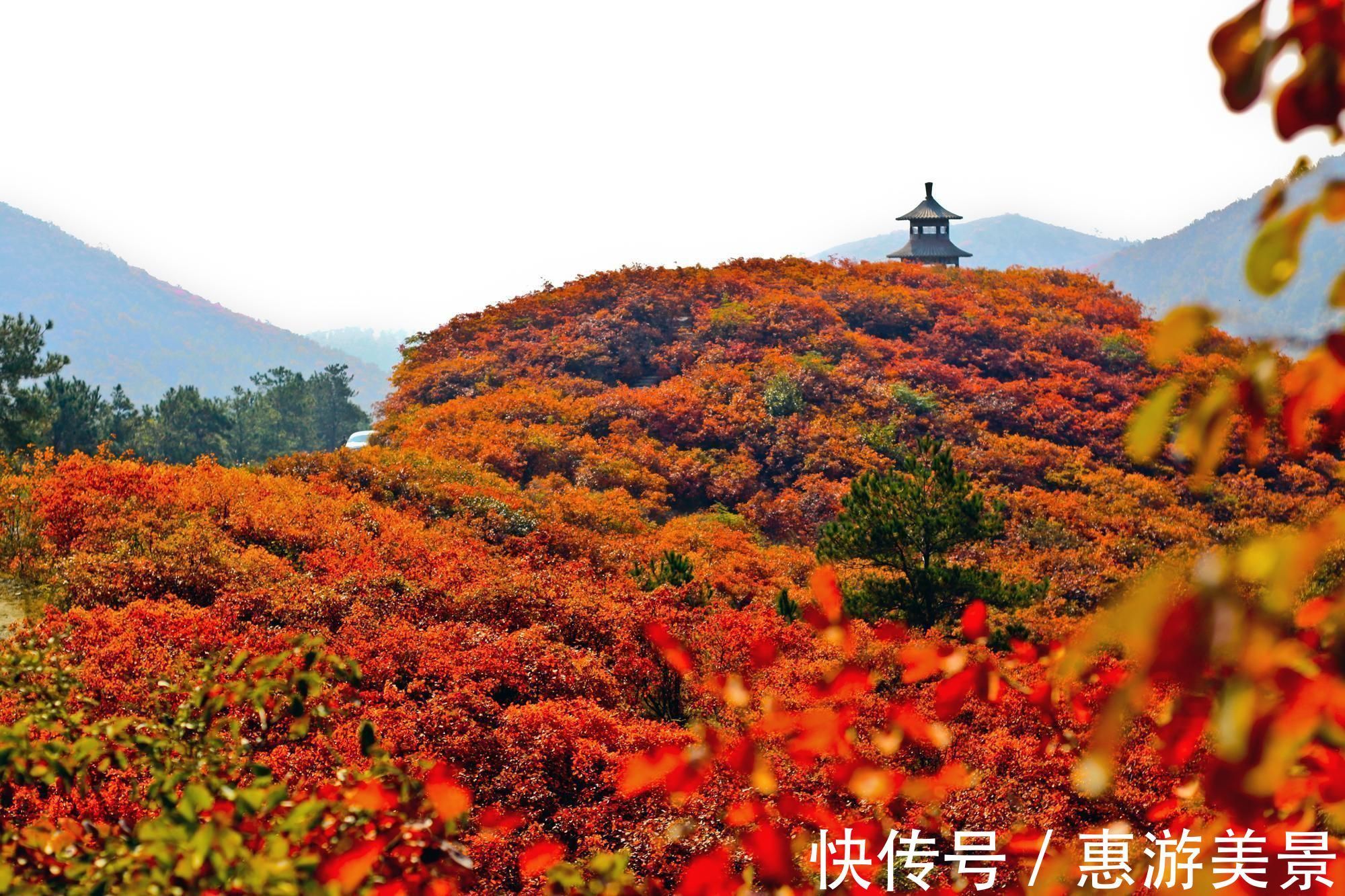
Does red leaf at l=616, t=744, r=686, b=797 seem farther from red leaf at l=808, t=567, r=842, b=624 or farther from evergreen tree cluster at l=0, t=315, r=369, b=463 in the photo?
evergreen tree cluster at l=0, t=315, r=369, b=463

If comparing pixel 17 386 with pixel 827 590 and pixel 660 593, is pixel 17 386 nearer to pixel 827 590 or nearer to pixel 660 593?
pixel 660 593

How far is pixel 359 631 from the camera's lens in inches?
268

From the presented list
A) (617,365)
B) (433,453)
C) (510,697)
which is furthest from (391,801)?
(617,365)

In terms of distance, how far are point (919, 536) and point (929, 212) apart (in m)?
28.5

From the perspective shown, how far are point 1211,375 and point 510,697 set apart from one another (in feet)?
54.0

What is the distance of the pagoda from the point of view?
3474cm

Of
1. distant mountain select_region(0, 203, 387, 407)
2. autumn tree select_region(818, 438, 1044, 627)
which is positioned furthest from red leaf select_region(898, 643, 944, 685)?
distant mountain select_region(0, 203, 387, 407)

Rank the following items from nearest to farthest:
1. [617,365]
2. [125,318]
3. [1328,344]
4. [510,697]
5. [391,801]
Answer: [1328,344], [391,801], [510,697], [617,365], [125,318]

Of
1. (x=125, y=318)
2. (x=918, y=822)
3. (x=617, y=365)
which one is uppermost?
(x=125, y=318)

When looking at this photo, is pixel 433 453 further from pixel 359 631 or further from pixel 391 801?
pixel 391 801

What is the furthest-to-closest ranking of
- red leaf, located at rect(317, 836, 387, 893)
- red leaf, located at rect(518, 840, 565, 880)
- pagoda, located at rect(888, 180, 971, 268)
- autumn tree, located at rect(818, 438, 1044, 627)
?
pagoda, located at rect(888, 180, 971, 268)
autumn tree, located at rect(818, 438, 1044, 627)
red leaf, located at rect(518, 840, 565, 880)
red leaf, located at rect(317, 836, 387, 893)

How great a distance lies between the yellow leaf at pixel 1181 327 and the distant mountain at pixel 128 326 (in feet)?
572

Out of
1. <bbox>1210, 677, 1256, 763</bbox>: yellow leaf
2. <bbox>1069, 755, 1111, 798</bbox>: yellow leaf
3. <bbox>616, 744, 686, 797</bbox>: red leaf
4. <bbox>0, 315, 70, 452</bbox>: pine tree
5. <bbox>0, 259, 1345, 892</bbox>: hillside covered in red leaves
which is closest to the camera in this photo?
<bbox>1210, 677, 1256, 763</bbox>: yellow leaf

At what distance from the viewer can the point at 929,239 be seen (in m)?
35.7
